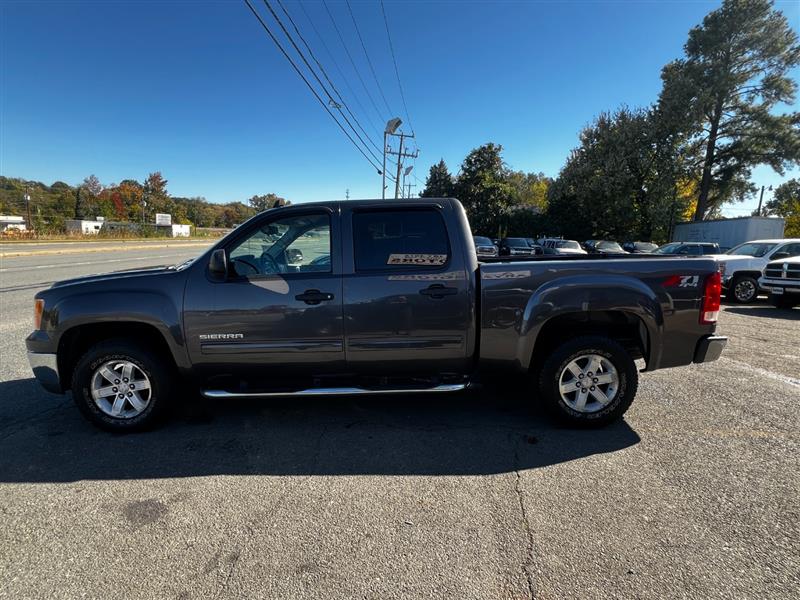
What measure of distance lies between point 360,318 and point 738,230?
83.6 feet

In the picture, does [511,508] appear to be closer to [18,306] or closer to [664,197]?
[18,306]

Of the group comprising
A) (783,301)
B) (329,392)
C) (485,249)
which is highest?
(485,249)

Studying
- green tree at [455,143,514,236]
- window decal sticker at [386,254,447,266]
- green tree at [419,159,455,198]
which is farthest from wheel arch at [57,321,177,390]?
green tree at [419,159,455,198]

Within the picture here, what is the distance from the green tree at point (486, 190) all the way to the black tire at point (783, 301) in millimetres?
36702

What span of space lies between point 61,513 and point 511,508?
277cm

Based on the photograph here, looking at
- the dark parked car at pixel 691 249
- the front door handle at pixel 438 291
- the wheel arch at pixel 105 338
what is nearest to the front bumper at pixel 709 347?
the front door handle at pixel 438 291

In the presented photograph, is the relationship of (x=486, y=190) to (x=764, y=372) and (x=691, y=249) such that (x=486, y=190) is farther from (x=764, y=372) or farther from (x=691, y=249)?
(x=764, y=372)

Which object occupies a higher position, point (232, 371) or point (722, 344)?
point (722, 344)

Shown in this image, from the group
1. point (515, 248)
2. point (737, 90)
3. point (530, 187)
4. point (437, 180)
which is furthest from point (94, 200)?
point (737, 90)

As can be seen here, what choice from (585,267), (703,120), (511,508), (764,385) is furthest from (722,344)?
(703,120)

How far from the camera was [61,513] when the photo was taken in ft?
8.48

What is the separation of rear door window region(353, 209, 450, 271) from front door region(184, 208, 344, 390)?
0.23m

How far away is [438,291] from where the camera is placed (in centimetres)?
347

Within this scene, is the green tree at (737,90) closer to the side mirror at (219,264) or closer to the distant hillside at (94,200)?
the side mirror at (219,264)
